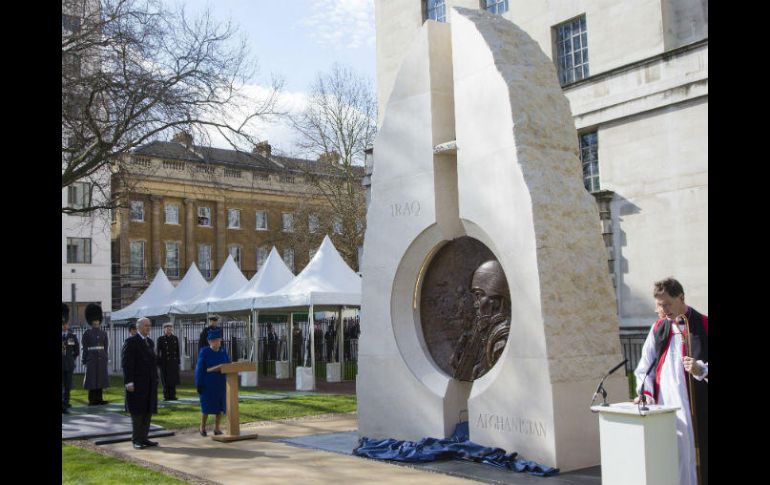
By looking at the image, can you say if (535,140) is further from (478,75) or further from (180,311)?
(180,311)

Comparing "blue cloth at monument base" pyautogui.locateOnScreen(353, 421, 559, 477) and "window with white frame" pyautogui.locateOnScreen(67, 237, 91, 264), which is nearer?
"blue cloth at monument base" pyautogui.locateOnScreen(353, 421, 559, 477)

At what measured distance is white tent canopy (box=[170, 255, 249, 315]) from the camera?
26.4 meters

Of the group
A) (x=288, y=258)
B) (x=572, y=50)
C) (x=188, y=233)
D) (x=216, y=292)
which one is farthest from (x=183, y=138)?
(x=188, y=233)

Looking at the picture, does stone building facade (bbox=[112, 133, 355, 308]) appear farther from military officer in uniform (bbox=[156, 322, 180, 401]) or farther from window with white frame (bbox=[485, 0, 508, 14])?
military officer in uniform (bbox=[156, 322, 180, 401])

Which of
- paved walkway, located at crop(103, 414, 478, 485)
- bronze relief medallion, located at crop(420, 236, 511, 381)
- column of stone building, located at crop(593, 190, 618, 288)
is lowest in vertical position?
paved walkway, located at crop(103, 414, 478, 485)

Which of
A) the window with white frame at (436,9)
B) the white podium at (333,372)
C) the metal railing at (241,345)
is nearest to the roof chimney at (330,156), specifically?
the metal railing at (241,345)

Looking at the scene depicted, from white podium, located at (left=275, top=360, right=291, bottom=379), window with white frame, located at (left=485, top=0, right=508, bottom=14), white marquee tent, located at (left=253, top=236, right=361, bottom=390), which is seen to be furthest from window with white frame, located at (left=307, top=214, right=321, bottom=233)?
white marquee tent, located at (left=253, top=236, right=361, bottom=390)

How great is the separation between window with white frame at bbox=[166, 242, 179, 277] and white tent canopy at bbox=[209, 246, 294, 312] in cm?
3611

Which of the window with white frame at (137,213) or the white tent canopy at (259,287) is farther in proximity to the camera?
the window with white frame at (137,213)

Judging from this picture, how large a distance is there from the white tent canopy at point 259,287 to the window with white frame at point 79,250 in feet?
105

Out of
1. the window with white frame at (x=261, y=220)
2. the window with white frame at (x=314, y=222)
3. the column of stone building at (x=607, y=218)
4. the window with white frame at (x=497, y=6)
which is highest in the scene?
the window with white frame at (x=497, y=6)

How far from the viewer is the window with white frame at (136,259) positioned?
192 ft

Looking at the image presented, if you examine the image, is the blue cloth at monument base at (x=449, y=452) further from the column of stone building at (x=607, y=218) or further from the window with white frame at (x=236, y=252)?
the window with white frame at (x=236, y=252)
